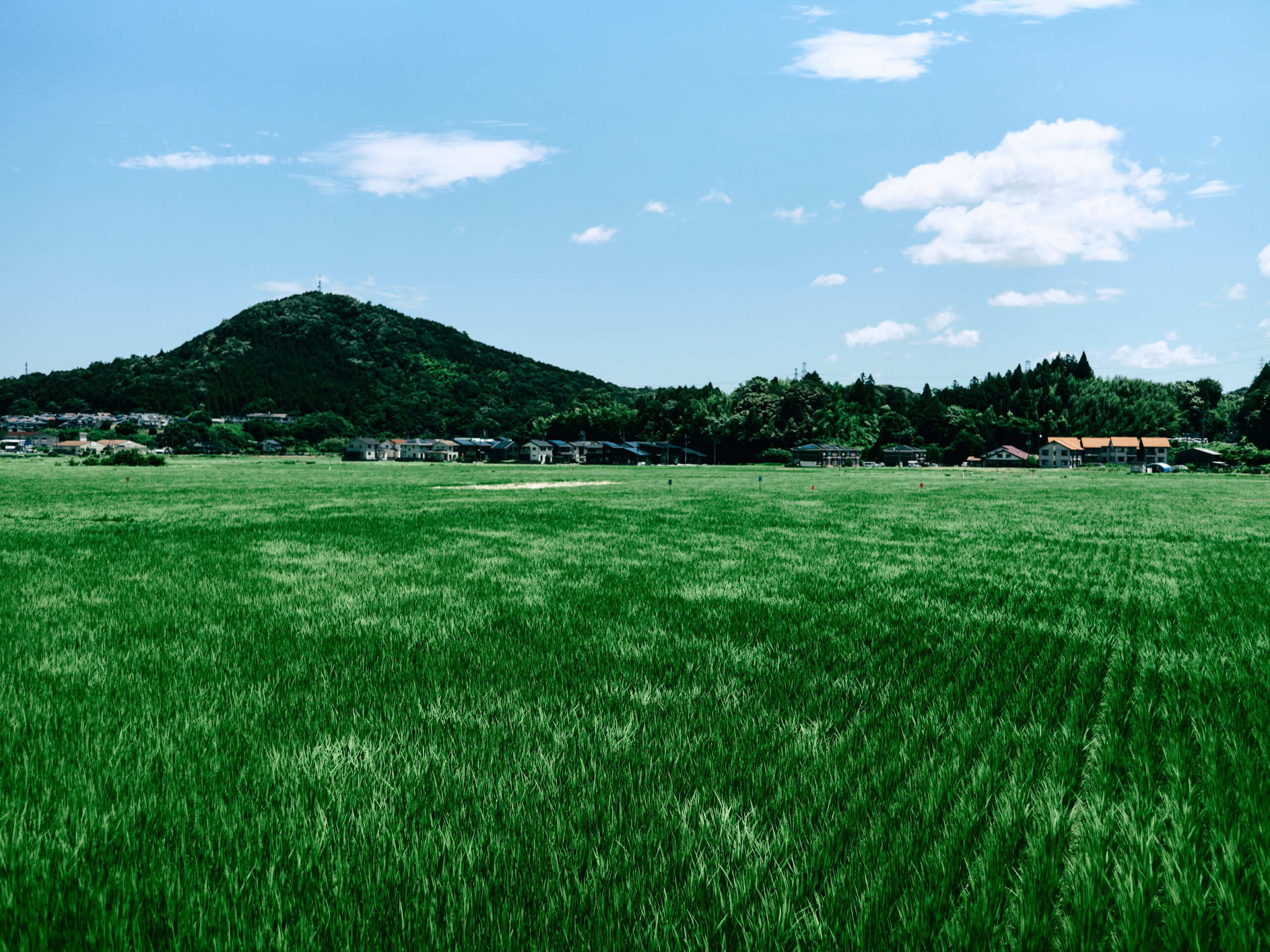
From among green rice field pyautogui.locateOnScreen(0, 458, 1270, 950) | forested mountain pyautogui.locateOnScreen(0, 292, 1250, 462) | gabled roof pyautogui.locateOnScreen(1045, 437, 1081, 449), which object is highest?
forested mountain pyautogui.locateOnScreen(0, 292, 1250, 462)

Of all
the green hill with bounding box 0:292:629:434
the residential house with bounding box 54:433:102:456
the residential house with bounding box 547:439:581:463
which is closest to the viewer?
the residential house with bounding box 54:433:102:456

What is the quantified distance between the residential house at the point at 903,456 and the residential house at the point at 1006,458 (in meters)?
11.7

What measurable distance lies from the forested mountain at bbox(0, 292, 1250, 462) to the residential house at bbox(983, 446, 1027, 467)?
4.32 m

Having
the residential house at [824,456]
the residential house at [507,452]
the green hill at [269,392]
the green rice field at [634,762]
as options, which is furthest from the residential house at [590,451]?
the green rice field at [634,762]

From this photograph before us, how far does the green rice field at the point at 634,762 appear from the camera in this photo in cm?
244

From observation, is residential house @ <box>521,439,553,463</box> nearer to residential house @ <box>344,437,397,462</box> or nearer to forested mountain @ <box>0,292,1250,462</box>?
forested mountain @ <box>0,292,1250,462</box>

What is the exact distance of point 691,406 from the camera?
15000 cm

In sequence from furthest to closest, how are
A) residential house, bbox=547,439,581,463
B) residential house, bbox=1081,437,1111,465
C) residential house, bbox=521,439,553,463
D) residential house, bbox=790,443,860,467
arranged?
residential house, bbox=547,439,581,463 < residential house, bbox=521,439,553,463 < residential house, bbox=1081,437,1111,465 < residential house, bbox=790,443,860,467

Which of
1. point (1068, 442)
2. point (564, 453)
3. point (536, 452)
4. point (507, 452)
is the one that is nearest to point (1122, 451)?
point (1068, 442)

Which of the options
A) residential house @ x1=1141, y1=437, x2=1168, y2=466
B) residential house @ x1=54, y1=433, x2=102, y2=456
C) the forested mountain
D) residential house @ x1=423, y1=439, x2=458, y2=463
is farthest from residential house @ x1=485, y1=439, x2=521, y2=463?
residential house @ x1=1141, y1=437, x2=1168, y2=466

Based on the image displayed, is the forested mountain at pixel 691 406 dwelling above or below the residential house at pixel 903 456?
above

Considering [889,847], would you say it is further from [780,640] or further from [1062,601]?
[1062,601]

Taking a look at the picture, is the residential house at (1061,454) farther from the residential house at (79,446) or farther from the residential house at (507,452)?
the residential house at (79,446)

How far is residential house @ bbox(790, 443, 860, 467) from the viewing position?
126312 mm
